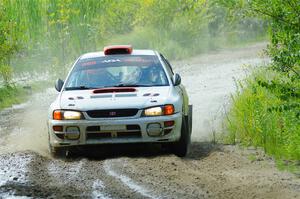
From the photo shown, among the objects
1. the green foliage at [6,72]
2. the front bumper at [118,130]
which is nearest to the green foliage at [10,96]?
the green foliage at [6,72]

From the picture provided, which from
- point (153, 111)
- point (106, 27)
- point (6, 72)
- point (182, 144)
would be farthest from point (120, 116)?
point (106, 27)

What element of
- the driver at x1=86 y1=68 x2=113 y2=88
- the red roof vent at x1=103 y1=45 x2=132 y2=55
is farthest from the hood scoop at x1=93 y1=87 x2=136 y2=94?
the red roof vent at x1=103 y1=45 x2=132 y2=55

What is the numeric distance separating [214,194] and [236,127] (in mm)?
4572

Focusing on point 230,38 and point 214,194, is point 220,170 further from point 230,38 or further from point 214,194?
point 230,38

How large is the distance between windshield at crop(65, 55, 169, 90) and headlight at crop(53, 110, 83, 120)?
93cm

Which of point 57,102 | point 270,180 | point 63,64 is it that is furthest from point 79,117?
point 63,64

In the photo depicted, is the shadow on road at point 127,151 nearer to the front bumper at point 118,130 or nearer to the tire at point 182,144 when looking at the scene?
the tire at point 182,144

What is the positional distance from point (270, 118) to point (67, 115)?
9.79 ft

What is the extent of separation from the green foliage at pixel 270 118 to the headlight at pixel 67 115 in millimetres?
2315

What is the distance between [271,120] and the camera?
1201 centimetres

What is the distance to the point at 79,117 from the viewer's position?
1079 cm

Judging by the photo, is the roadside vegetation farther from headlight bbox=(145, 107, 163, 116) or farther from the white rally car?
headlight bbox=(145, 107, 163, 116)

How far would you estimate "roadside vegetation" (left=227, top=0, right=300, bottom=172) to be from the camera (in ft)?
33.3

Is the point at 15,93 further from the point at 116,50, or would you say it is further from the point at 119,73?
the point at 119,73
